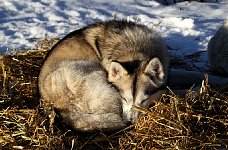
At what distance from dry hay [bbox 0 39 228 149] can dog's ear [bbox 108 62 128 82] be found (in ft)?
1.17

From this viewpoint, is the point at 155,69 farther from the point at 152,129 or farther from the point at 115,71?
the point at 152,129

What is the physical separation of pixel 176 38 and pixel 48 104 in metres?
3.81

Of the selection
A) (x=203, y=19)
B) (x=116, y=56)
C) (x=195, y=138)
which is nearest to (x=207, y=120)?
(x=195, y=138)

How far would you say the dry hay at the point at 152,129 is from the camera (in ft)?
13.2

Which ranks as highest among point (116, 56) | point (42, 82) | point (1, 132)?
point (116, 56)

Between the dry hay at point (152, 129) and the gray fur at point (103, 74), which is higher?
the gray fur at point (103, 74)

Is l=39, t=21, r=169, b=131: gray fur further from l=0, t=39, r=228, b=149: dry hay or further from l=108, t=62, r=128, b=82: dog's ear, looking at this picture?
l=0, t=39, r=228, b=149: dry hay

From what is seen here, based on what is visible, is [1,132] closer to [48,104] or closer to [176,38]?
[48,104]

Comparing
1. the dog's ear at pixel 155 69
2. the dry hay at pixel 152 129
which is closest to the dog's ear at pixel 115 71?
the dog's ear at pixel 155 69

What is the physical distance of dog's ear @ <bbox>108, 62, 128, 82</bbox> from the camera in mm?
4168

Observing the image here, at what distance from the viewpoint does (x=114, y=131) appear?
421cm

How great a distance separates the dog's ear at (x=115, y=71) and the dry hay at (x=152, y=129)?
358 mm

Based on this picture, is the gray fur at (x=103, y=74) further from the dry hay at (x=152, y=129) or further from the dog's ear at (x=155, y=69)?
the dry hay at (x=152, y=129)

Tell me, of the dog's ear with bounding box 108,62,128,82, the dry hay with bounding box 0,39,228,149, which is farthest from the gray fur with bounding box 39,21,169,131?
the dry hay with bounding box 0,39,228,149
